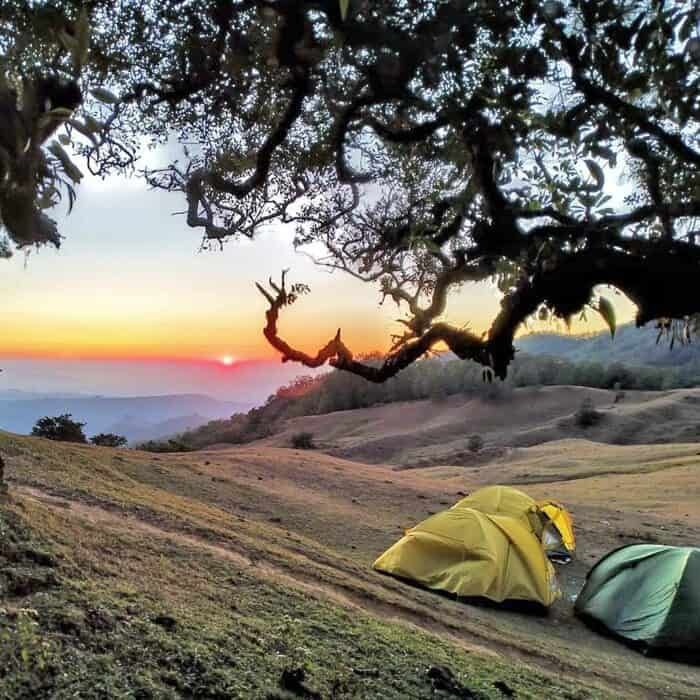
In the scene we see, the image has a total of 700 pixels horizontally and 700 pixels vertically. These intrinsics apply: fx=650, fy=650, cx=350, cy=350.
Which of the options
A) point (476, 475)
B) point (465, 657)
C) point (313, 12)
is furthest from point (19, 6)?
point (476, 475)

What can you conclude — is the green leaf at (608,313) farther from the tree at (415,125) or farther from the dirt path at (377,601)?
the dirt path at (377,601)

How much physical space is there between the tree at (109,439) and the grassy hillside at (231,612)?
866 cm

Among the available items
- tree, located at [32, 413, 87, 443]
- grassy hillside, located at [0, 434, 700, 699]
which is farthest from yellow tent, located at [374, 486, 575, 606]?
tree, located at [32, 413, 87, 443]

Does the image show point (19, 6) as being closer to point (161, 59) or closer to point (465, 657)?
point (161, 59)

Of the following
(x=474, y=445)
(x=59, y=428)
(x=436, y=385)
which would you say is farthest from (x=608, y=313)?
(x=436, y=385)

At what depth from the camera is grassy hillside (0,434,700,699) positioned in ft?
11.5

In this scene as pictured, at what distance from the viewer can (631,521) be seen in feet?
46.9

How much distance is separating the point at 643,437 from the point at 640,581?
2620cm

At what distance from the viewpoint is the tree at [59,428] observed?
19614 mm

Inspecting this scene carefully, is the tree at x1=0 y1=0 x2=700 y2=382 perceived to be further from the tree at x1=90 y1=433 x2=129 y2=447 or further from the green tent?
the tree at x1=90 y1=433 x2=129 y2=447

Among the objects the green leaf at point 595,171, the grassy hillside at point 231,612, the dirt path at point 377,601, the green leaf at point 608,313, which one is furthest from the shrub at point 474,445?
the green leaf at point 608,313

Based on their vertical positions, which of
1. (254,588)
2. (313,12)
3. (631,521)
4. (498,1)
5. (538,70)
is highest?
(313,12)

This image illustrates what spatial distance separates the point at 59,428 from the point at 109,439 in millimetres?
1952

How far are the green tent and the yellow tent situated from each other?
2.35ft
